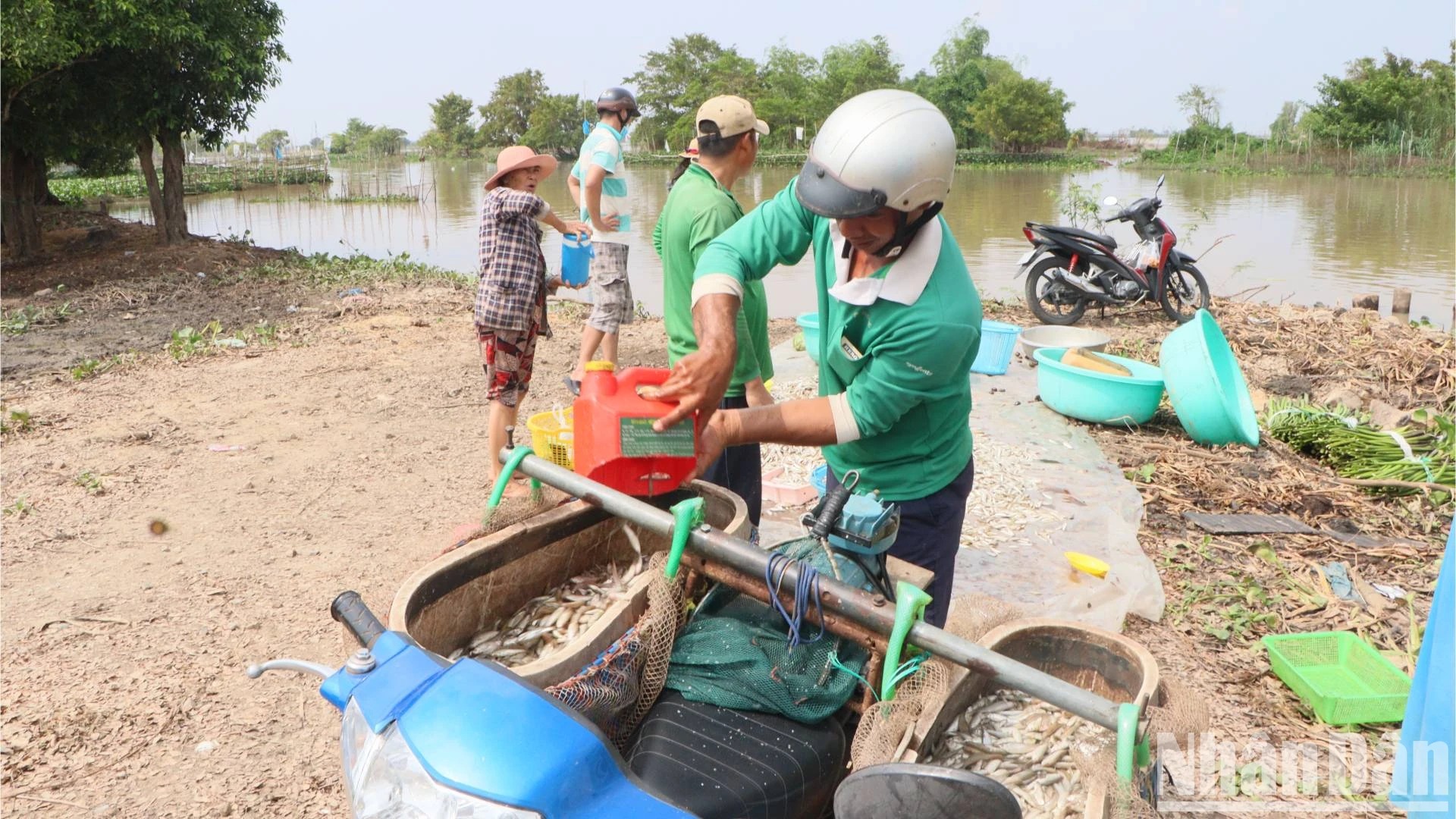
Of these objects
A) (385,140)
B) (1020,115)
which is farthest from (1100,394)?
(385,140)

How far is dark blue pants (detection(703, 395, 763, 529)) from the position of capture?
3.30 meters

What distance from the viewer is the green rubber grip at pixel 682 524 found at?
1.73m

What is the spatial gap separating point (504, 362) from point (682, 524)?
3075 mm

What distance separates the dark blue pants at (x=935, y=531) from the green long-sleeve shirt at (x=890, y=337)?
0.15 ft

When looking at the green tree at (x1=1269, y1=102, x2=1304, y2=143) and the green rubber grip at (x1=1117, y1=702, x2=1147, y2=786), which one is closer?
the green rubber grip at (x1=1117, y1=702, x2=1147, y2=786)

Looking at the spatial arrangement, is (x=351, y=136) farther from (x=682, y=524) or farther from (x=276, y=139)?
(x=682, y=524)

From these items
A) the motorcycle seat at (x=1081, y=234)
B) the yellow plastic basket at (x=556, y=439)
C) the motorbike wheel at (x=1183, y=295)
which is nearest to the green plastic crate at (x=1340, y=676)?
the yellow plastic basket at (x=556, y=439)

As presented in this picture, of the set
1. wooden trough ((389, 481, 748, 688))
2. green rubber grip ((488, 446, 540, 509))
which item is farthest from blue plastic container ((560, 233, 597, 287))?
green rubber grip ((488, 446, 540, 509))

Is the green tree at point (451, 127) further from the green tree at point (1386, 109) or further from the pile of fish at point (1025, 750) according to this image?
the pile of fish at point (1025, 750)

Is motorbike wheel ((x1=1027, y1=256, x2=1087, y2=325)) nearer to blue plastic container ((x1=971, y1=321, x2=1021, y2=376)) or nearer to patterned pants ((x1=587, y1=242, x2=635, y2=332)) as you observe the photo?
blue plastic container ((x1=971, y1=321, x2=1021, y2=376))

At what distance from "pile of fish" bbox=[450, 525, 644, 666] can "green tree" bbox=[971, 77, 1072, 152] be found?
58.2m

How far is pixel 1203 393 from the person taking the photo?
5508mm

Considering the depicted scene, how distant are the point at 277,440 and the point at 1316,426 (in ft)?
21.2

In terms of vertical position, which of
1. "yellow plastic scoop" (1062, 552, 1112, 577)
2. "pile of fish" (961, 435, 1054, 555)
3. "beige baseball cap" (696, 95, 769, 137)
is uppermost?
"beige baseball cap" (696, 95, 769, 137)
